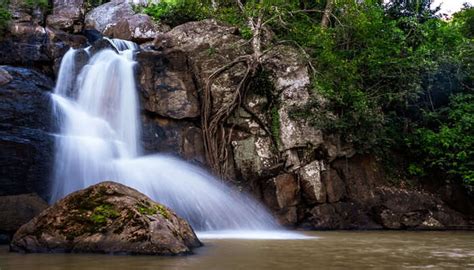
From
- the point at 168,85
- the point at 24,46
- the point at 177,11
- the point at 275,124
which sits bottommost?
the point at 275,124

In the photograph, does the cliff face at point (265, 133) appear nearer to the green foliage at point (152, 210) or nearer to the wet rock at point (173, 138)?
the wet rock at point (173, 138)

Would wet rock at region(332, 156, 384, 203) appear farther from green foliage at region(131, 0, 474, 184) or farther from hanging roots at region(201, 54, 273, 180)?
hanging roots at region(201, 54, 273, 180)

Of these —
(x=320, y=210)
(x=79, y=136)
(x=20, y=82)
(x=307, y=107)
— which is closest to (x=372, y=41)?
(x=307, y=107)

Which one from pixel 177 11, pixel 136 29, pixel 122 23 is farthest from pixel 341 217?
pixel 122 23

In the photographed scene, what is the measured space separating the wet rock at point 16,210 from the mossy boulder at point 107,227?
1235mm

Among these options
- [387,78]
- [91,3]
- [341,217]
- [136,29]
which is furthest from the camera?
[91,3]

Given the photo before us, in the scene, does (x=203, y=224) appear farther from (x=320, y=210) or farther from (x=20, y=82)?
(x=20, y=82)

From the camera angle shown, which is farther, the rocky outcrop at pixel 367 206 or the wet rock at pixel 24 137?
the rocky outcrop at pixel 367 206

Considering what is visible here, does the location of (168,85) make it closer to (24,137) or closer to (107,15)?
(24,137)

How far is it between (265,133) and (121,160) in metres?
3.52

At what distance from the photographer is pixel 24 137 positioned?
7691 millimetres

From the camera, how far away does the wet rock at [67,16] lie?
1455 centimetres

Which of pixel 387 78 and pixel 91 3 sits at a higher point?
pixel 91 3

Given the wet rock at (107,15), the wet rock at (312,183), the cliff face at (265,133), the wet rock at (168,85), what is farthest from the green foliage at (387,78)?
the wet rock at (107,15)
